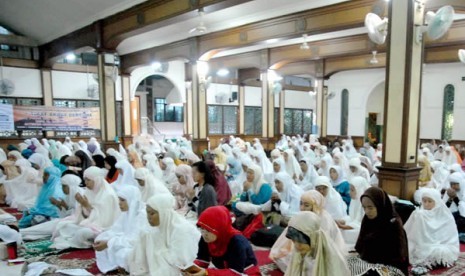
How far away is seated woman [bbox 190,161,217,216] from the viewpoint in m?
3.30

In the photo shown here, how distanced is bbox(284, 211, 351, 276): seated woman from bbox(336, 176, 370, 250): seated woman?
1639mm

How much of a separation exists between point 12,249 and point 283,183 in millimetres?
2826

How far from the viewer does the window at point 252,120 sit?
15.1 meters

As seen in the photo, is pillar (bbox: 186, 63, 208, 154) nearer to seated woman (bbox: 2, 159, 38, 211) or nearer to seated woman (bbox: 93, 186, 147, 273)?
seated woman (bbox: 2, 159, 38, 211)

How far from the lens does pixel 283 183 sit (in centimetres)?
397

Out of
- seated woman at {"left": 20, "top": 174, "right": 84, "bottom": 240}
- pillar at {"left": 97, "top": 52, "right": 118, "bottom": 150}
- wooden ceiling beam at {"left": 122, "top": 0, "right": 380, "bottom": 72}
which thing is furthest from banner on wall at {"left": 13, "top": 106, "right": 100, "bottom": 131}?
seated woman at {"left": 20, "top": 174, "right": 84, "bottom": 240}

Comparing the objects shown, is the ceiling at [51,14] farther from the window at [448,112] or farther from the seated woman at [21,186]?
the window at [448,112]

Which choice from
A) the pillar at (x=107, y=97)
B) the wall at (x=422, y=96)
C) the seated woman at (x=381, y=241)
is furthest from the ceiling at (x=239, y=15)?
the wall at (x=422, y=96)

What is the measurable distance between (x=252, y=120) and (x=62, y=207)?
1171cm

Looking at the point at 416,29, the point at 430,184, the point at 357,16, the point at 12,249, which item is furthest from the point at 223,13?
the point at 12,249

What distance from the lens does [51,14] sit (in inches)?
315

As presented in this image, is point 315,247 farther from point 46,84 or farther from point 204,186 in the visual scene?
point 46,84

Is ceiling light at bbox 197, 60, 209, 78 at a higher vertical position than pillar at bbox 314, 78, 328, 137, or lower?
higher

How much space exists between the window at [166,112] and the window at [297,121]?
496 cm
